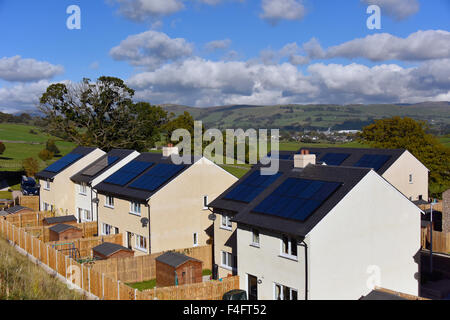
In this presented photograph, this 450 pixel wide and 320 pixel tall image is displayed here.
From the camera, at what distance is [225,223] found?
2731cm

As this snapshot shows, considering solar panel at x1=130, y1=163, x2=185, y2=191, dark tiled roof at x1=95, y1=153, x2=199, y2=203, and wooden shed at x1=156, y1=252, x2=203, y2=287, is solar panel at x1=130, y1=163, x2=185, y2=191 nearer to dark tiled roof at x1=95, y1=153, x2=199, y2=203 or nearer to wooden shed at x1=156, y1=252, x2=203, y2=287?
dark tiled roof at x1=95, y1=153, x2=199, y2=203

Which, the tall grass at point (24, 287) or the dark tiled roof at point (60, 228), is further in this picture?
the dark tiled roof at point (60, 228)

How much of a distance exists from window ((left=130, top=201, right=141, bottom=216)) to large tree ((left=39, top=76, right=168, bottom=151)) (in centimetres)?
3878

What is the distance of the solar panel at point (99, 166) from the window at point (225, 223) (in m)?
16.3

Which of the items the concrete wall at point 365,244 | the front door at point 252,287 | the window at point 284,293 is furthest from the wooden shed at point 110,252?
the concrete wall at point 365,244

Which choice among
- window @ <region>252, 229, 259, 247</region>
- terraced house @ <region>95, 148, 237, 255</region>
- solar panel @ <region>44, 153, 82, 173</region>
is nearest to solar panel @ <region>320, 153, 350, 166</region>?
terraced house @ <region>95, 148, 237, 255</region>

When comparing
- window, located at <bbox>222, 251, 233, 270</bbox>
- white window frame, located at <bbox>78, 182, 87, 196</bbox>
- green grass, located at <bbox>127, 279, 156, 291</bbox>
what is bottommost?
green grass, located at <bbox>127, 279, 156, 291</bbox>

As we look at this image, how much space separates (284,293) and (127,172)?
20080 millimetres

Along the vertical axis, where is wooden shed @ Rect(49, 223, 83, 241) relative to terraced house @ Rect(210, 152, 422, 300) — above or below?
below

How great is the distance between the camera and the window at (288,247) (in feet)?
64.7

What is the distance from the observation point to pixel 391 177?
131 feet

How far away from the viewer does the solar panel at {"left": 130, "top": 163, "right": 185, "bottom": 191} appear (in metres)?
31.2

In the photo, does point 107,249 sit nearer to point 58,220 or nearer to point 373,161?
point 58,220

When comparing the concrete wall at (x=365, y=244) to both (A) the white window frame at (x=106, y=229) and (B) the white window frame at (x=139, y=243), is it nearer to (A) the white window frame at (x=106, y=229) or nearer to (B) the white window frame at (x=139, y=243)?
(B) the white window frame at (x=139, y=243)
